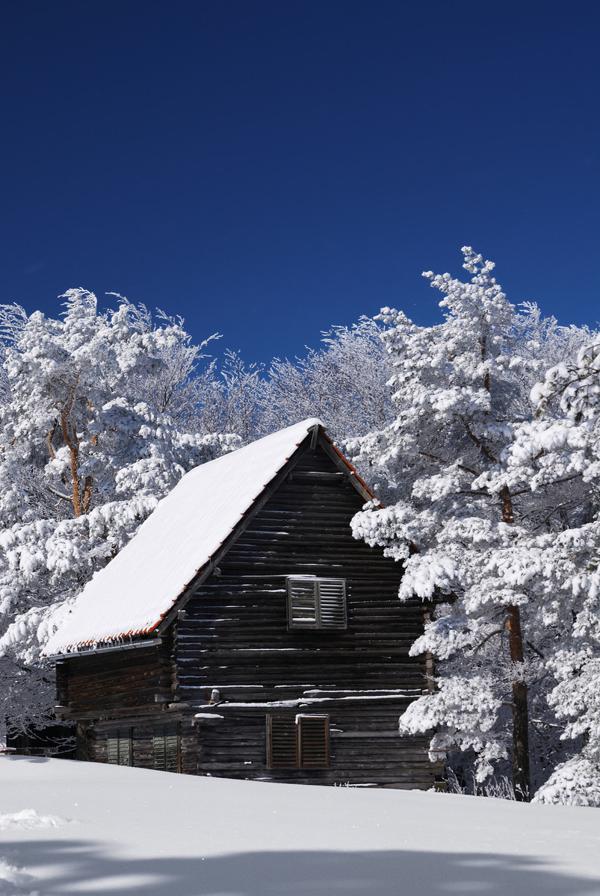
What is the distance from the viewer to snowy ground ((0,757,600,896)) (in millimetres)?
7996

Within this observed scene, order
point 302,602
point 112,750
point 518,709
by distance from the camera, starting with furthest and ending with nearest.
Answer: point 112,750, point 302,602, point 518,709

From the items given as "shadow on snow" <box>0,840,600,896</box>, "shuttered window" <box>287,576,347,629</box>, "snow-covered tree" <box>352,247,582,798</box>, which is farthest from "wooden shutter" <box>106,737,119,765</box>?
"shadow on snow" <box>0,840,600,896</box>

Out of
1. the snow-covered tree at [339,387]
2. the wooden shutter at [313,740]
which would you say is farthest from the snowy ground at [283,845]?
the snow-covered tree at [339,387]

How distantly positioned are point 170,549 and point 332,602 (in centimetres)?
443

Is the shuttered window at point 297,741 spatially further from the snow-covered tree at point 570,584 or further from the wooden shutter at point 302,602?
the snow-covered tree at point 570,584

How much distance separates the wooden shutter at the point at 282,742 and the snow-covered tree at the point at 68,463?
761 cm

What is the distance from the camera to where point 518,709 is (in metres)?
25.9

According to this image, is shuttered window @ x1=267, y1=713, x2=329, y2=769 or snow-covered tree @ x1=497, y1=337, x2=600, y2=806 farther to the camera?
shuttered window @ x1=267, y1=713, x2=329, y2=769

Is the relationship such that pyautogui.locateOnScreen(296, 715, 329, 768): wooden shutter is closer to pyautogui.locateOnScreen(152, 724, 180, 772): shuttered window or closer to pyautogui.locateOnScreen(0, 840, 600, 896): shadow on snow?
pyautogui.locateOnScreen(152, 724, 180, 772): shuttered window

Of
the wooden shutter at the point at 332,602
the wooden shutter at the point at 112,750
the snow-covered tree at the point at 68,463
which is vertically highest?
the snow-covered tree at the point at 68,463

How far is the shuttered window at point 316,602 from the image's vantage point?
1075 inches

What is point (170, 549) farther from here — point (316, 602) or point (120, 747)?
point (120, 747)

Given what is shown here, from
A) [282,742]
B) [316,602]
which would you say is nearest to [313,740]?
[282,742]

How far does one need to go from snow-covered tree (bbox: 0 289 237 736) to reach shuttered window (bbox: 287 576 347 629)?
7.03m
